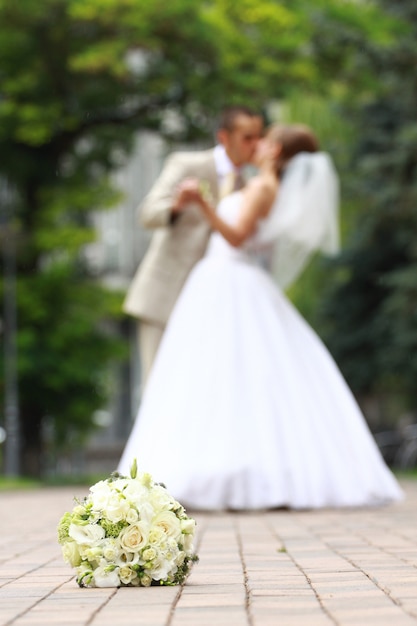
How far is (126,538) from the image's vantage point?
4625 mm

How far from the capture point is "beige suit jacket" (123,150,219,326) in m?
9.72

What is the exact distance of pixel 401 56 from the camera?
21.8 m

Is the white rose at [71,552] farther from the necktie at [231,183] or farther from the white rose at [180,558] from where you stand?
the necktie at [231,183]

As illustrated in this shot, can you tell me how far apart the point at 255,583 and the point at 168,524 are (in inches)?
14.1

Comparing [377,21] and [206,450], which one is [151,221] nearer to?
[206,450]

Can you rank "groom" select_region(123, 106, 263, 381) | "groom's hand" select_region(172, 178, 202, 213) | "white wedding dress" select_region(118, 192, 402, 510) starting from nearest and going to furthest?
1. "white wedding dress" select_region(118, 192, 402, 510)
2. "groom's hand" select_region(172, 178, 202, 213)
3. "groom" select_region(123, 106, 263, 381)

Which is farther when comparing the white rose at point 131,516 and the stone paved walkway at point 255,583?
the white rose at point 131,516

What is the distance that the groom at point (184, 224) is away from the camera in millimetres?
9586

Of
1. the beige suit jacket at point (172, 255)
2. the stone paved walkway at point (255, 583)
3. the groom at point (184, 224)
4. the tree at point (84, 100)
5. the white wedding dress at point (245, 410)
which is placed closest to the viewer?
the stone paved walkway at point (255, 583)

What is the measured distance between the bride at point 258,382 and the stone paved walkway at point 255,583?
0.89 metres

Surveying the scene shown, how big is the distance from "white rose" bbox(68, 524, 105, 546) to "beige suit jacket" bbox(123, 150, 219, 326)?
Result: 5.00 meters

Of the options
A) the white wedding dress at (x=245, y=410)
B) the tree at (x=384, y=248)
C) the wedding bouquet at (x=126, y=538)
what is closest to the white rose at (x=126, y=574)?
the wedding bouquet at (x=126, y=538)

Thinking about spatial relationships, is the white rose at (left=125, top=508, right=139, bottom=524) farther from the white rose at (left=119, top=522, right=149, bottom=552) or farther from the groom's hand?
the groom's hand

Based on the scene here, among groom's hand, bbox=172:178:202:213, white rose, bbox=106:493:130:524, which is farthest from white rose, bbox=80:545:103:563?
groom's hand, bbox=172:178:202:213
